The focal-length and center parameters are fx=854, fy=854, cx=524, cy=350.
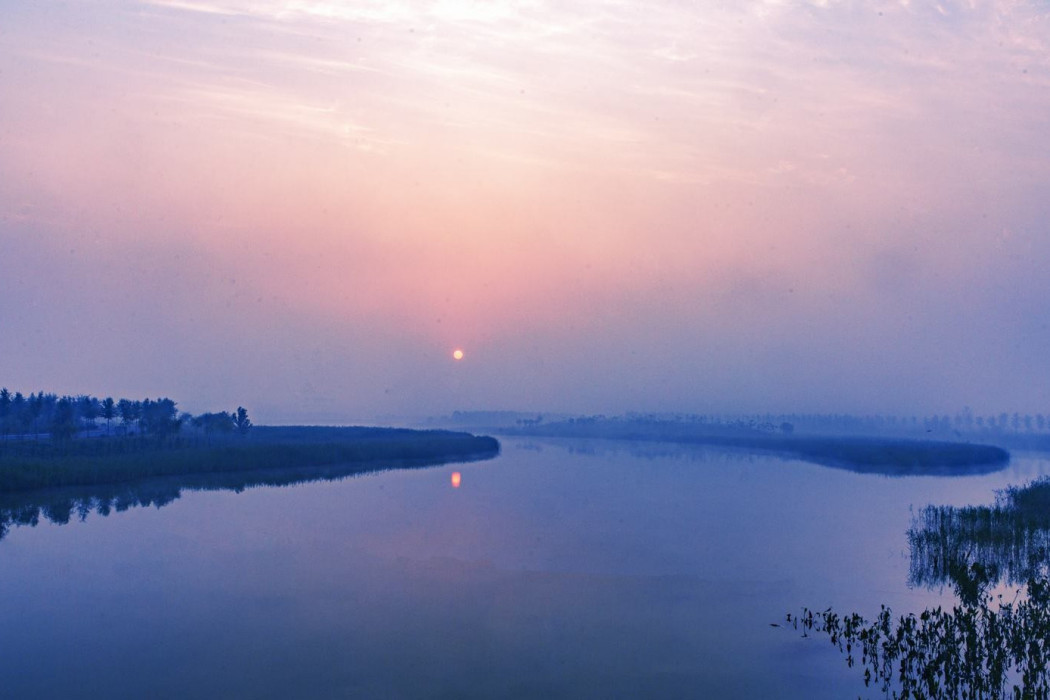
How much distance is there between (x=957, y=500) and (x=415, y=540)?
2954 cm

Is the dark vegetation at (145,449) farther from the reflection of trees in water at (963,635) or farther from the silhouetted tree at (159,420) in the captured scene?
the reflection of trees in water at (963,635)

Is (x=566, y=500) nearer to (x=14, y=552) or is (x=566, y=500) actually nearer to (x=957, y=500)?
(x=957, y=500)

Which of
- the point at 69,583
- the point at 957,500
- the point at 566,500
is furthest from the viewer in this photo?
the point at 957,500

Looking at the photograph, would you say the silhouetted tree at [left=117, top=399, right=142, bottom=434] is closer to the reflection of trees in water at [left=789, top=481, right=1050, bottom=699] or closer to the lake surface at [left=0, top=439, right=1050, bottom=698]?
the lake surface at [left=0, top=439, right=1050, bottom=698]

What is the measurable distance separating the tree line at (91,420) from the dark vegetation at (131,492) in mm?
17124

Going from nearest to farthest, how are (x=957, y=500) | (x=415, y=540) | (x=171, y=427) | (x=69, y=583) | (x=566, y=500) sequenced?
1. (x=69, y=583)
2. (x=415, y=540)
3. (x=566, y=500)
4. (x=957, y=500)
5. (x=171, y=427)

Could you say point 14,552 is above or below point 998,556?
below

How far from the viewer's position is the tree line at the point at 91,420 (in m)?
69.2

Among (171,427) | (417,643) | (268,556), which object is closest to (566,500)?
(268,556)

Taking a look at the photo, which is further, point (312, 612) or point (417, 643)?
point (312, 612)

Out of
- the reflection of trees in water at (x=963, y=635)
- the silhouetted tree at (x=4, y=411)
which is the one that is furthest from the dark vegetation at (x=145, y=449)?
the reflection of trees in water at (x=963, y=635)

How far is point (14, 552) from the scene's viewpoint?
2534cm

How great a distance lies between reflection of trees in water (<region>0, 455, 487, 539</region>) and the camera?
32.9m

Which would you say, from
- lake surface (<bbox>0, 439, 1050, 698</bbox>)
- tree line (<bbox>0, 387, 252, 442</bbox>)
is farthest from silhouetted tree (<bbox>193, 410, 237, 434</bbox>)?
lake surface (<bbox>0, 439, 1050, 698</bbox>)
